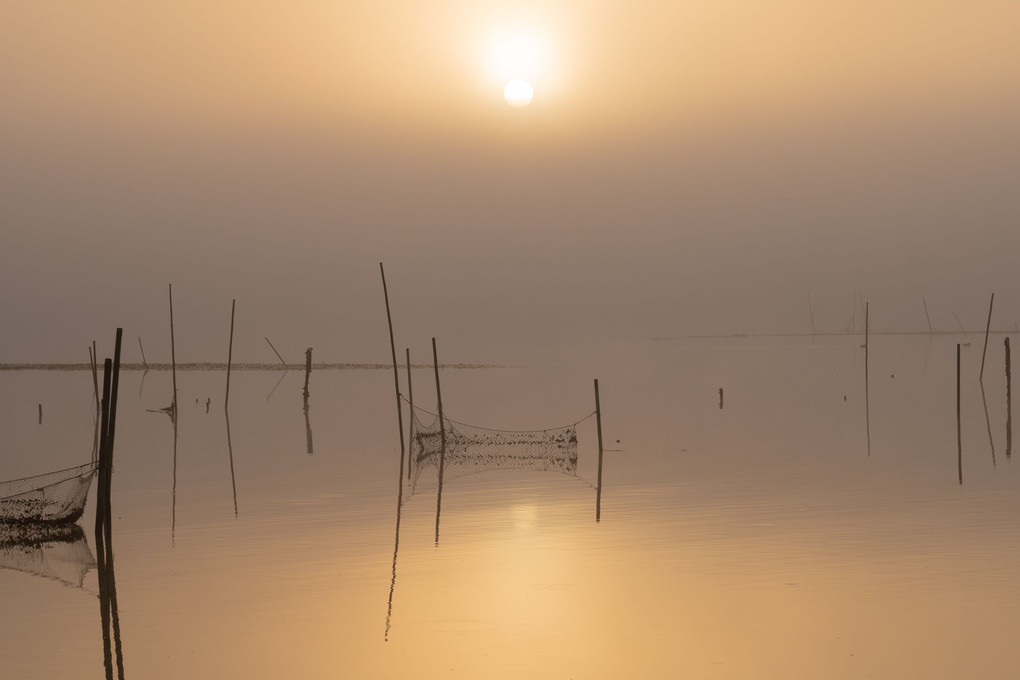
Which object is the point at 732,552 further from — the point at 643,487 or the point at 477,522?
the point at 643,487

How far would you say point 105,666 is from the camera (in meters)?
12.3

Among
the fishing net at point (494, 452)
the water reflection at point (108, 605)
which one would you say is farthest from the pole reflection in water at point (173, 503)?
the fishing net at point (494, 452)

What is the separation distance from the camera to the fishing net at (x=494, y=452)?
3256 cm

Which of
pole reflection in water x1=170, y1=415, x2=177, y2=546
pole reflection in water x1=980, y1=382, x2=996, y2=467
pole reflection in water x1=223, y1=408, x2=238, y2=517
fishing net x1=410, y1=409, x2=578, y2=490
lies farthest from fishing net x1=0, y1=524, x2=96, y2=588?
pole reflection in water x1=980, y1=382, x2=996, y2=467

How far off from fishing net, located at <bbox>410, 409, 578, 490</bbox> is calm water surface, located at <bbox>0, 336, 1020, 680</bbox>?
787 millimetres

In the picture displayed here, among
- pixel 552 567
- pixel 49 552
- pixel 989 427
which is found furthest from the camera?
pixel 989 427

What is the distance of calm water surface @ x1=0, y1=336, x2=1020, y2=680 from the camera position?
1244cm

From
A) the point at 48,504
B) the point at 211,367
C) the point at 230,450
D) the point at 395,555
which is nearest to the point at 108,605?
the point at 395,555

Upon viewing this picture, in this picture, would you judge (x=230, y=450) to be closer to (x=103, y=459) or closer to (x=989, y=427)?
(x=103, y=459)

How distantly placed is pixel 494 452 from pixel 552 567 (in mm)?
19169

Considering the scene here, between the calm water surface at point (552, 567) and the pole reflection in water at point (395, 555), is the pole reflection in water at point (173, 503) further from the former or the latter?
the pole reflection in water at point (395, 555)

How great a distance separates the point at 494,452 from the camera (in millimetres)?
36125

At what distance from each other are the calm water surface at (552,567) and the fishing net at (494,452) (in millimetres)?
787

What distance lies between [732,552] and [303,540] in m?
6.82
